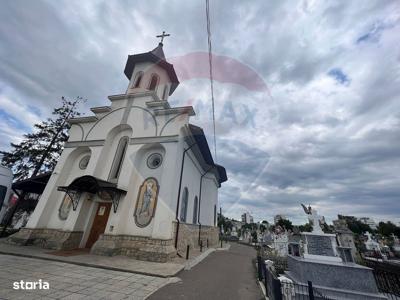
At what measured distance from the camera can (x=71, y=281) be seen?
205 inches

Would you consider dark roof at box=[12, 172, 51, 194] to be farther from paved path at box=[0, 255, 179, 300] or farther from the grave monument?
the grave monument

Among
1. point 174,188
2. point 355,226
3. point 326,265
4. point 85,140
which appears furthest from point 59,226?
point 355,226

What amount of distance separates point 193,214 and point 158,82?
11.6m

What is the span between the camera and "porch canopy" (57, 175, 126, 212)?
379 inches

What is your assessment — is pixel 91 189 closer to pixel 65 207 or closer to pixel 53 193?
pixel 65 207

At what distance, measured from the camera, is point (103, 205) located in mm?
11312

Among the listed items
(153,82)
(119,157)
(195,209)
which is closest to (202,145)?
(195,209)

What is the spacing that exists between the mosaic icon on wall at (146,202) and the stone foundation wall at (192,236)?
1541 millimetres

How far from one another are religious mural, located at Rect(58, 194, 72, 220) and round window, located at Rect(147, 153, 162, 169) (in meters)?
5.47

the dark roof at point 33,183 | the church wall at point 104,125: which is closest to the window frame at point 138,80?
the church wall at point 104,125

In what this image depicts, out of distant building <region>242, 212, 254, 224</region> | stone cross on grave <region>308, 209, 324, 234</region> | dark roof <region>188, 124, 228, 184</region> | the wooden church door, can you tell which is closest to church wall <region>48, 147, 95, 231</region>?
the wooden church door

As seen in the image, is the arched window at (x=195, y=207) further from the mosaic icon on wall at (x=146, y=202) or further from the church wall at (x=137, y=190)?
the church wall at (x=137, y=190)

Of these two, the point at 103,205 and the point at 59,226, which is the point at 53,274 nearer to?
the point at 103,205

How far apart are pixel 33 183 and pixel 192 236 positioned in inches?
470
